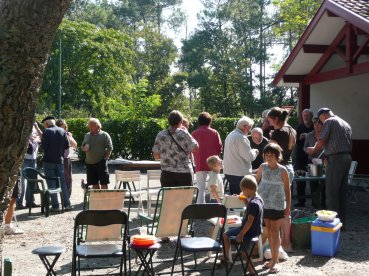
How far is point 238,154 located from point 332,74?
6077 millimetres

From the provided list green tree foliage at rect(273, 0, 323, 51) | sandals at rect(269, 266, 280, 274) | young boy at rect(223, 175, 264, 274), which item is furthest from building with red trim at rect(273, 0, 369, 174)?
green tree foliage at rect(273, 0, 323, 51)

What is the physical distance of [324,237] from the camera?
24.3 feet

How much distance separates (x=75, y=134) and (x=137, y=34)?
96.8 feet

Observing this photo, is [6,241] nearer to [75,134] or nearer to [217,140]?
[217,140]

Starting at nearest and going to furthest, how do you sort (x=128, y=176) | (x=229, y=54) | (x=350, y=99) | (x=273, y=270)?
1. (x=273, y=270)
2. (x=128, y=176)
3. (x=350, y=99)
4. (x=229, y=54)

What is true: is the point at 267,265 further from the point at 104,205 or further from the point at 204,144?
the point at 204,144

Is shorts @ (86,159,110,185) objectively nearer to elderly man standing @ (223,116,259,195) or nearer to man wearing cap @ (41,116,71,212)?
man wearing cap @ (41,116,71,212)

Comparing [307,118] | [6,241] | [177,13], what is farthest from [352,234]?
[177,13]

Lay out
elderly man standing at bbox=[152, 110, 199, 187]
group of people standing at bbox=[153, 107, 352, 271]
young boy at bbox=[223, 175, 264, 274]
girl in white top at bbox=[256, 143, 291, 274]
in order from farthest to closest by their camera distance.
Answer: elderly man standing at bbox=[152, 110, 199, 187] → group of people standing at bbox=[153, 107, 352, 271] → girl in white top at bbox=[256, 143, 291, 274] → young boy at bbox=[223, 175, 264, 274]

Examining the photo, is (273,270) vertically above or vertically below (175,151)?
below

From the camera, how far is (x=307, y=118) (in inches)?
462

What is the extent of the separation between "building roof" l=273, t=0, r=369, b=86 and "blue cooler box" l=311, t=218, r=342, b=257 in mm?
4581

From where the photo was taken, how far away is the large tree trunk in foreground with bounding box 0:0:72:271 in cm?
297

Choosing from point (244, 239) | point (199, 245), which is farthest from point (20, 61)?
point (244, 239)
